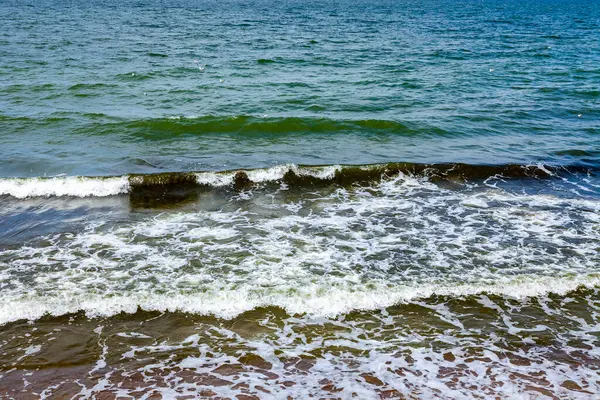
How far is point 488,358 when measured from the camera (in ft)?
22.9

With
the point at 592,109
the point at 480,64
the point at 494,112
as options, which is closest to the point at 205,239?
the point at 494,112

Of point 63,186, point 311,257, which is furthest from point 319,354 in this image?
point 63,186

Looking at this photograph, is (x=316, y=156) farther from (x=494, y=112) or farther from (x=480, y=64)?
(x=480, y=64)

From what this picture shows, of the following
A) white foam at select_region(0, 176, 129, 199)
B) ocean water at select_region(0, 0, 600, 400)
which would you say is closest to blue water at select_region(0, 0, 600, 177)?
ocean water at select_region(0, 0, 600, 400)

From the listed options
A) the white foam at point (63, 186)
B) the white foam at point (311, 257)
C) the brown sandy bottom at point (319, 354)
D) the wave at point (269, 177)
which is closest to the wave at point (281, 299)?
the white foam at point (311, 257)

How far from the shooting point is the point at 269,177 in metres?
13.5

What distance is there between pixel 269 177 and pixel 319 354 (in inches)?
275

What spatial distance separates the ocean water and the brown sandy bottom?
1.1 inches

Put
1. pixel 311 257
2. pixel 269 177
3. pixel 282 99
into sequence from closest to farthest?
1. pixel 311 257
2. pixel 269 177
3. pixel 282 99

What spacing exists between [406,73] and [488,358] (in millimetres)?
19682

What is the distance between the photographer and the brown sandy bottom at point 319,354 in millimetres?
6387

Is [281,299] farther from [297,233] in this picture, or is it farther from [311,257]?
[297,233]

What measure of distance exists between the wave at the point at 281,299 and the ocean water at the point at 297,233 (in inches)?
1.3

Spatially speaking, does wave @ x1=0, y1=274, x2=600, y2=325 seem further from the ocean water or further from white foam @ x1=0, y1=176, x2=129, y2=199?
white foam @ x1=0, y1=176, x2=129, y2=199
